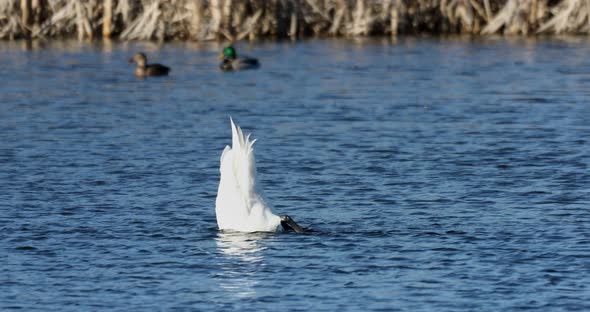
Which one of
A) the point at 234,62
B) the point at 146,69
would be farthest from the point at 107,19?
the point at 146,69

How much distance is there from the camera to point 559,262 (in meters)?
12.4

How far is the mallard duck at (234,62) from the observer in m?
32.3

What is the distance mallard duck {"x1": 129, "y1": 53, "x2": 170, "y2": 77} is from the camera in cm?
3103

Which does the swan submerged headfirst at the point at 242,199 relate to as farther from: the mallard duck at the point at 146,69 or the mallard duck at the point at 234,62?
the mallard duck at the point at 234,62

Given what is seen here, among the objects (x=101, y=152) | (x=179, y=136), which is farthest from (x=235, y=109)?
(x=101, y=152)

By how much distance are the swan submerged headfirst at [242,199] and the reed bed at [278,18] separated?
1013 inches

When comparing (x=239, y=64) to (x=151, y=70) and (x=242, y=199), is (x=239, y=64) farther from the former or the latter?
(x=242, y=199)

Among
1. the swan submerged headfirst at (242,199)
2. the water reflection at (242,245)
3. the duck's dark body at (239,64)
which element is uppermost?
the swan submerged headfirst at (242,199)

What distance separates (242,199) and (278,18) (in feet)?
90.0

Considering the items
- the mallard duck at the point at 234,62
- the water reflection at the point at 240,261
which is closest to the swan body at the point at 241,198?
the water reflection at the point at 240,261

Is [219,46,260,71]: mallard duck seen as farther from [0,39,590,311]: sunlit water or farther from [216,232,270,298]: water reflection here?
[216,232,270,298]: water reflection

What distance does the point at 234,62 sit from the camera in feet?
106

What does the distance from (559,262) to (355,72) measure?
19.6 metres

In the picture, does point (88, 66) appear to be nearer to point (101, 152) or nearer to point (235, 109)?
point (235, 109)
